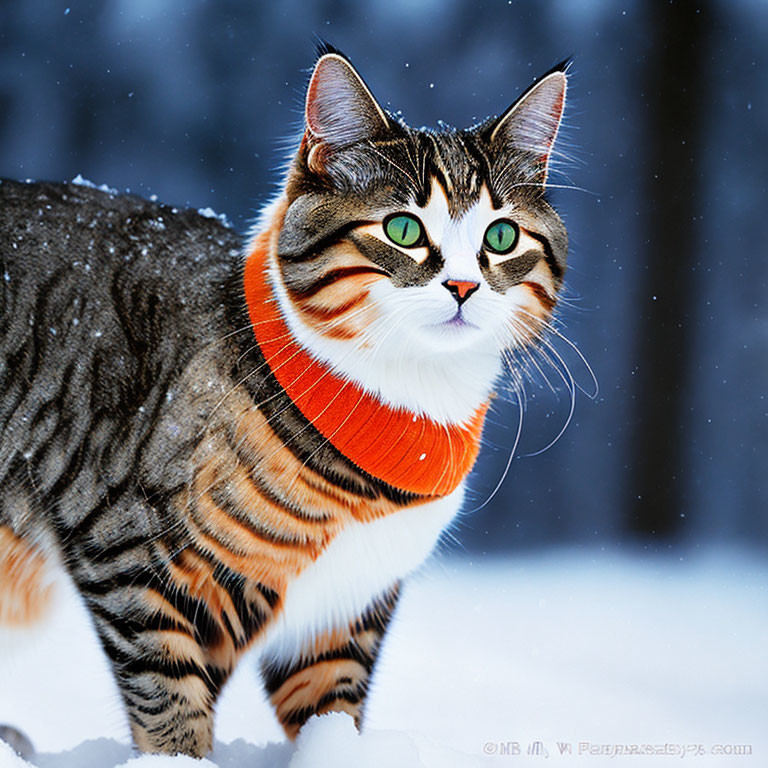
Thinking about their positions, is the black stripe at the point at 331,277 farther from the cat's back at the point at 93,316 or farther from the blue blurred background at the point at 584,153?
the blue blurred background at the point at 584,153

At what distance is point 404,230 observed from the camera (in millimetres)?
684

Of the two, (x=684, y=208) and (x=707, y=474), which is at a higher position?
(x=684, y=208)

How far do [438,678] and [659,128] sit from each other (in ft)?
2.18

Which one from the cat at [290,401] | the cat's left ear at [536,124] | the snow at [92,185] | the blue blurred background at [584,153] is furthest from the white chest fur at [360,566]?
the snow at [92,185]

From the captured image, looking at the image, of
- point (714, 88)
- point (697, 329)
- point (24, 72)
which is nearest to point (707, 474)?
point (697, 329)

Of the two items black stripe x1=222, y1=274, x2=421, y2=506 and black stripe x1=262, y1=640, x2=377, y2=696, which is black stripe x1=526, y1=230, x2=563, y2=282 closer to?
black stripe x1=222, y1=274, x2=421, y2=506

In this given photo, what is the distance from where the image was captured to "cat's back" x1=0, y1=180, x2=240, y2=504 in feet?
2.53

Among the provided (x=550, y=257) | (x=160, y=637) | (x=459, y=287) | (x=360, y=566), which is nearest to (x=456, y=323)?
(x=459, y=287)

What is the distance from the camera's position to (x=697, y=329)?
3.43 ft

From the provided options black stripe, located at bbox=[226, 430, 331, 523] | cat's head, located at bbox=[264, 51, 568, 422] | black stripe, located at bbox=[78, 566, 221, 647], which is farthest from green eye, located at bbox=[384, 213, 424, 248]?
black stripe, located at bbox=[78, 566, 221, 647]

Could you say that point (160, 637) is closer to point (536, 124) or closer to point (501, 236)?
point (501, 236)

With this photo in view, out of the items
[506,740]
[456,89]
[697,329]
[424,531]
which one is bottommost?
[506,740]

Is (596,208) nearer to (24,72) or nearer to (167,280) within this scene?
(167,280)

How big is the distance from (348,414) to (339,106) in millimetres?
243
